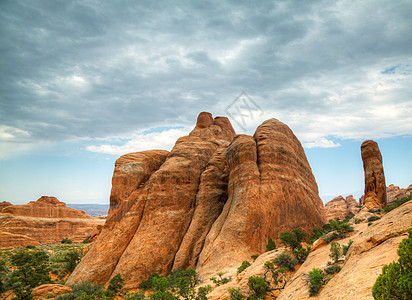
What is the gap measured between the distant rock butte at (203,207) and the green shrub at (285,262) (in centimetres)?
820

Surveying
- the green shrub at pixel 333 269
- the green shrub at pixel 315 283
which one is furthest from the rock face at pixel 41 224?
the green shrub at pixel 333 269

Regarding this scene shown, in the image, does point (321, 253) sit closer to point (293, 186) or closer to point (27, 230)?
point (293, 186)

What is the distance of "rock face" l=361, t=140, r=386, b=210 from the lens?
31191 millimetres

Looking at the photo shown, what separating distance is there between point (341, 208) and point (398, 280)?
284 feet

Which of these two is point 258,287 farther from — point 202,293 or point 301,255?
point 301,255

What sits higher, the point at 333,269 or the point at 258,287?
the point at 333,269

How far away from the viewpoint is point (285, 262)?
1730 centimetres

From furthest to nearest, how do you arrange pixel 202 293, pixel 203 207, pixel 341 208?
1. pixel 341 208
2. pixel 203 207
3. pixel 202 293

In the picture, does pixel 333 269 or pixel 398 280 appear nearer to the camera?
pixel 398 280

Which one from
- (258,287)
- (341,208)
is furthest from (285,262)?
(341,208)

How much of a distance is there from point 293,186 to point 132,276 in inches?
844

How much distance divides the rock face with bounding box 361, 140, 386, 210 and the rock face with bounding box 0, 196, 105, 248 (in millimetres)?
70932

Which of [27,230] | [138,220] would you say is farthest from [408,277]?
[27,230]

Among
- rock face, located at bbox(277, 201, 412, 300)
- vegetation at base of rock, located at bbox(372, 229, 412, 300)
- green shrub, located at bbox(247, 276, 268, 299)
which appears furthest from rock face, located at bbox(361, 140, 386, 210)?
vegetation at base of rock, located at bbox(372, 229, 412, 300)
